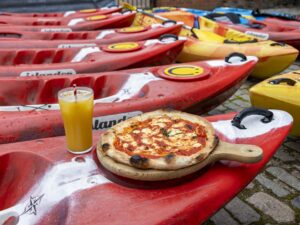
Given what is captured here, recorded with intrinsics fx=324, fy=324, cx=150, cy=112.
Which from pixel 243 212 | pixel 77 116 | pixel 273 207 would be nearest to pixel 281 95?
pixel 273 207

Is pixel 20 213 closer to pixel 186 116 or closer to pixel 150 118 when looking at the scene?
pixel 150 118

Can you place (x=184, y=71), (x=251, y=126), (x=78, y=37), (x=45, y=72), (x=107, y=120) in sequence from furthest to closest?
1. (x=78, y=37)
2. (x=45, y=72)
3. (x=184, y=71)
4. (x=107, y=120)
5. (x=251, y=126)

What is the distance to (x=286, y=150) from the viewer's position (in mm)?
2598

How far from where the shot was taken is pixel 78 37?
4180mm

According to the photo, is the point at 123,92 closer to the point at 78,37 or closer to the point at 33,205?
the point at 33,205

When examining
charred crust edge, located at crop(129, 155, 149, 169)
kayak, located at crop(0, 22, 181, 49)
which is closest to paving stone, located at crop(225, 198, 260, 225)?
charred crust edge, located at crop(129, 155, 149, 169)

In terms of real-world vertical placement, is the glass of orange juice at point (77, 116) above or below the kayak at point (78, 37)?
above

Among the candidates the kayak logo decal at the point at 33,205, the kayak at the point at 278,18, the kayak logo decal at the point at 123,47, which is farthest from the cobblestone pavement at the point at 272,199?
the kayak at the point at 278,18

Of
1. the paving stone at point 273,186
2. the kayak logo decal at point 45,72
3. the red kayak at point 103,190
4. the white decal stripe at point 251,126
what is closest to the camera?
the red kayak at point 103,190

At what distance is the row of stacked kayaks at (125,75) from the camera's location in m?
2.03

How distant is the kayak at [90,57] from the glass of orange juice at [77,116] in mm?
1404

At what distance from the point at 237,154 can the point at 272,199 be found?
103cm

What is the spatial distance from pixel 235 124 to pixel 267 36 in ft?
11.5

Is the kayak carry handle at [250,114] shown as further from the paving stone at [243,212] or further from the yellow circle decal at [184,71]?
the yellow circle decal at [184,71]
